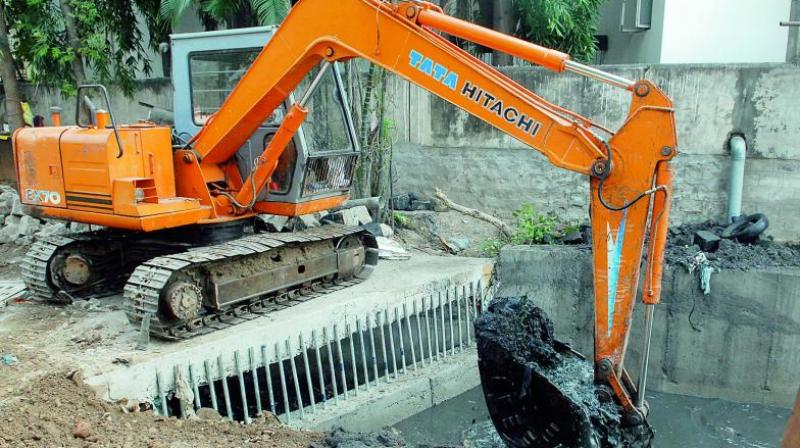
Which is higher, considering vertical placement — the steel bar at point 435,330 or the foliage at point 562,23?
the foliage at point 562,23

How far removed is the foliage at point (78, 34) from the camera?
362 inches

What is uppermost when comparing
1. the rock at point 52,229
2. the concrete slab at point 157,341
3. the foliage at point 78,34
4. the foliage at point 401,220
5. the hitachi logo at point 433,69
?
the foliage at point 78,34

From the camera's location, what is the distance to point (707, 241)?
21.9ft

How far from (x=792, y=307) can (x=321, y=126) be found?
4.72 m

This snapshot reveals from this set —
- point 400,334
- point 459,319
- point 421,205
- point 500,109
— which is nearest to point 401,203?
point 421,205

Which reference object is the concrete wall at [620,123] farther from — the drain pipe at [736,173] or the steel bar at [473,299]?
the steel bar at [473,299]

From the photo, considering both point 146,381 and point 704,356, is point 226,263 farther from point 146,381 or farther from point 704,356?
point 704,356

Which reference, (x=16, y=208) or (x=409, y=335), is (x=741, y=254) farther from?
(x=16, y=208)

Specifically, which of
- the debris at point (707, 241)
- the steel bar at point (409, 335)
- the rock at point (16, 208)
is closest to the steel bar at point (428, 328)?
the steel bar at point (409, 335)

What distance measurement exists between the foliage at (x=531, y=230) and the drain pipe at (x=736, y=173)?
1686mm

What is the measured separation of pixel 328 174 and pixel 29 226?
464cm

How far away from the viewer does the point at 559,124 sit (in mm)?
3904

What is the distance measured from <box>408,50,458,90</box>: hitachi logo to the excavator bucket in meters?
1.63

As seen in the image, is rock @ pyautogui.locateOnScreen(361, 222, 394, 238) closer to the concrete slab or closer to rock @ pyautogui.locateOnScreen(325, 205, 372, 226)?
rock @ pyautogui.locateOnScreen(325, 205, 372, 226)
